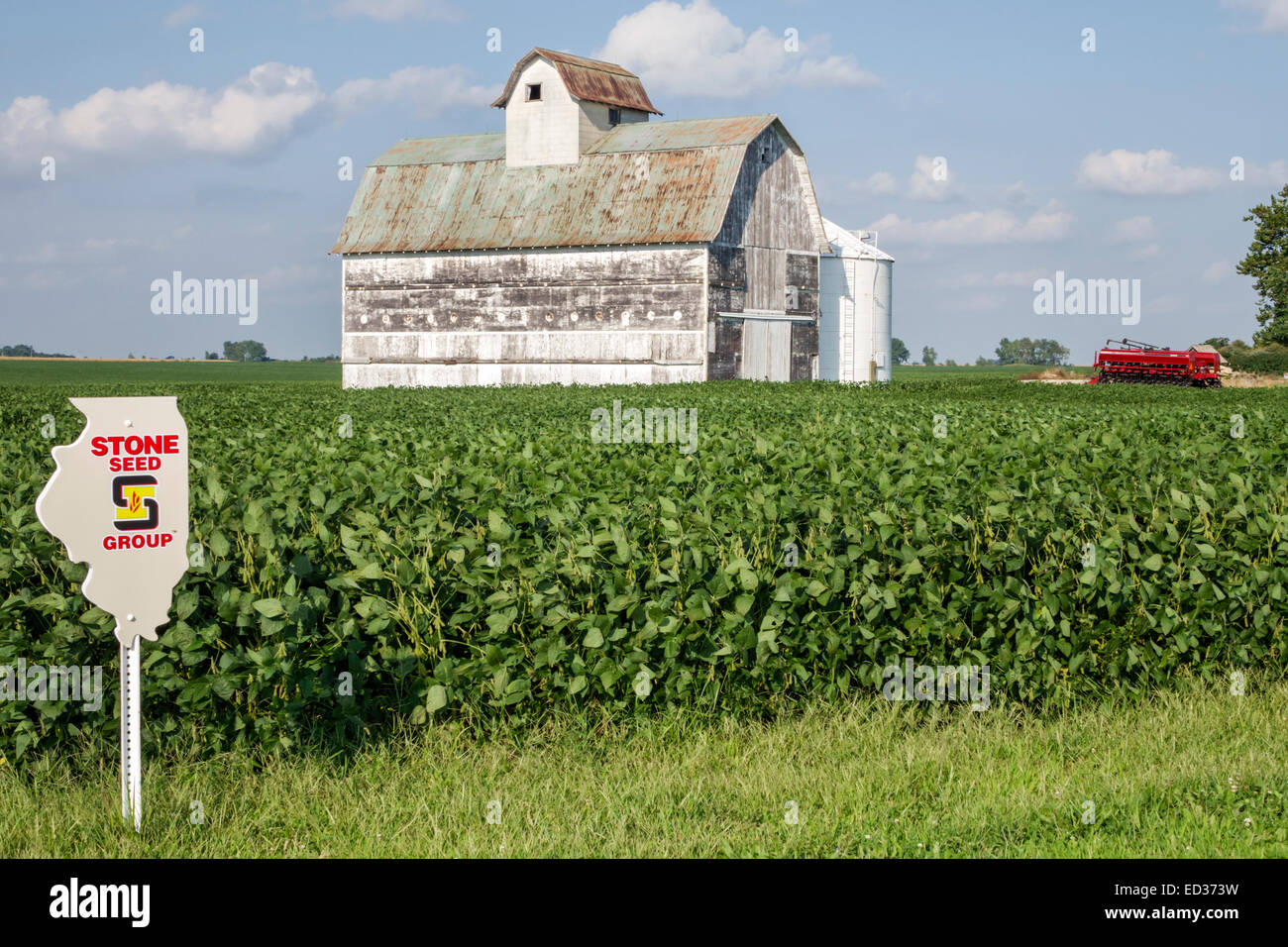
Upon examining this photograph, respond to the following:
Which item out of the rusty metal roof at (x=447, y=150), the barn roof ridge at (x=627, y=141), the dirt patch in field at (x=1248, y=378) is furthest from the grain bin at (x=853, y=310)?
the dirt patch in field at (x=1248, y=378)

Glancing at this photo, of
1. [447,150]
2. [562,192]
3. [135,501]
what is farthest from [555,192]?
[135,501]

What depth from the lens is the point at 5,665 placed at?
584cm

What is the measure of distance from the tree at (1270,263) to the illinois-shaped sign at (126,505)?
223 feet

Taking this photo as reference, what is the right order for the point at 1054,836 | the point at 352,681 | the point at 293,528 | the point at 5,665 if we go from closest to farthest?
the point at 1054,836
the point at 5,665
the point at 352,681
the point at 293,528

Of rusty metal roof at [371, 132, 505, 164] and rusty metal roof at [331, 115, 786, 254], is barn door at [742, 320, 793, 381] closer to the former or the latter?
rusty metal roof at [331, 115, 786, 254]

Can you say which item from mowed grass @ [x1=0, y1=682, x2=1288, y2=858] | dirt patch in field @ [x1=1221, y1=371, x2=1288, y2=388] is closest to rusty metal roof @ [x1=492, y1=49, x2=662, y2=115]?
dirt patch in field @ [x1=1221, y1=371, x2=1288, y2=388]

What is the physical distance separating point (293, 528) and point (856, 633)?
10.5ft

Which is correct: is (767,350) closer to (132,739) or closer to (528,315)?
(528,315)

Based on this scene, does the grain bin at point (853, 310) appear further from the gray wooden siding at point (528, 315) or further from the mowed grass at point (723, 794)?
the mowed grass at point (723, 794)

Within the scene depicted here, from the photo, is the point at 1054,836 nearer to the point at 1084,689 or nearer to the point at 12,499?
the point at 1084,689

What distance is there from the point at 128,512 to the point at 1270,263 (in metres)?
70.8

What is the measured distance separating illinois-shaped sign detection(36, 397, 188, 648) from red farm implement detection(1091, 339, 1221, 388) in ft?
120

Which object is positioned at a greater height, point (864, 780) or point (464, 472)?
point (464, 472)
